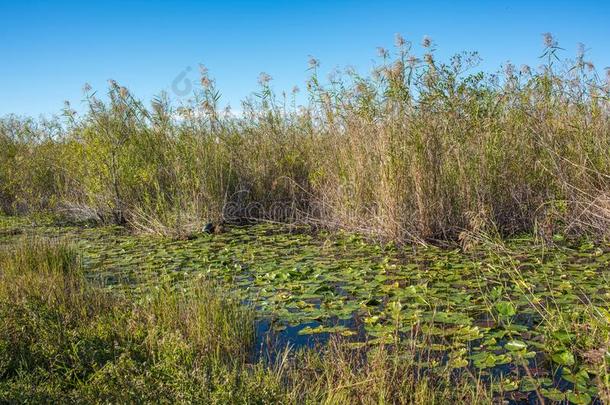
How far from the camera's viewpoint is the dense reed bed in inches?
252

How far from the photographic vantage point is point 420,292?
4.71m

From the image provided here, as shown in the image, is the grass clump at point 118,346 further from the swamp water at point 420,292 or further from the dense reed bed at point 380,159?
the dense reed bed at point 380,159

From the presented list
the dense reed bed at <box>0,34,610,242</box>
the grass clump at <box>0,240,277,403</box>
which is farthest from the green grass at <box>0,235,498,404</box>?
the dense reed bed at <box>0,34,610,242</box>

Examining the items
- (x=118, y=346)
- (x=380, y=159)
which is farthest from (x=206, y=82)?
(x=118, y=346)

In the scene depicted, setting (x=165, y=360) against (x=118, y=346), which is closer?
(x=165, y=360)

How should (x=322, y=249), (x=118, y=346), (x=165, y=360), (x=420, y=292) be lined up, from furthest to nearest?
(x=322, y=249) < (x=420, y=292) < (x=118, y=346) < (x=165, y=360)

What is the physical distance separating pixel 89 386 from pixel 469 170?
492 cm

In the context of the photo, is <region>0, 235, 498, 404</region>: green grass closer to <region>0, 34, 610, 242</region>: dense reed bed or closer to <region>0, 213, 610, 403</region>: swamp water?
<region>0, 213, 610, 403</region>: swamp water

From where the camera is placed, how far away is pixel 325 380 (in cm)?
318

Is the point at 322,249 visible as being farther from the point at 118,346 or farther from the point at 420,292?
the point at 118,346

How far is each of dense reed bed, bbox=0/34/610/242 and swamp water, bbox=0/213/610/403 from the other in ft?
1.59

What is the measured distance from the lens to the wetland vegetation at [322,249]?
3.18 m

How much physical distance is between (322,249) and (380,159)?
131 centimetres

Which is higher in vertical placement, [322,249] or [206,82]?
[206,82]
